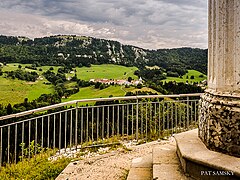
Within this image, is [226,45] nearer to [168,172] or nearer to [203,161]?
[203,161]

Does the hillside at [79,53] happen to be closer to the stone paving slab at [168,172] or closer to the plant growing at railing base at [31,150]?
the plant growing at railing base at [31,150]

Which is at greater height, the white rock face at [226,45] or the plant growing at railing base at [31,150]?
the white rock face at [226,45]

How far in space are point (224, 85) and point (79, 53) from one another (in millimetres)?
69583

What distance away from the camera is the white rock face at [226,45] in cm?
279

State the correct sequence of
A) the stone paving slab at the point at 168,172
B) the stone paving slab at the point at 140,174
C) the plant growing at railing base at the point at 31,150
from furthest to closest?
the plant growing at railing base at the point at 31,150 → the stone paving slab at the point at 140,174 → the stone paving slab at the point at 168,172

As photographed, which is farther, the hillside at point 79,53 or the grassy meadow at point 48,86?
the hillside at point 79,53

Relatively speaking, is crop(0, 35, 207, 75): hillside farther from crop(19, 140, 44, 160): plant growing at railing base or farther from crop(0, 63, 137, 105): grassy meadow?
crop(19, 140, 44, 160): plant growing at railing base

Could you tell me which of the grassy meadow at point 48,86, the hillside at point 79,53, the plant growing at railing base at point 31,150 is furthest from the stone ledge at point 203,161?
the hillside at point 79,53

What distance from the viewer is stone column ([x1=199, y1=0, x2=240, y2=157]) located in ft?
8.89

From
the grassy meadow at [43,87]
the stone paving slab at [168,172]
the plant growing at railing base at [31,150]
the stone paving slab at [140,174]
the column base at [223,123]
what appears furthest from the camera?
the grassy meadow at [43,87]

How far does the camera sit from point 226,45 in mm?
2863

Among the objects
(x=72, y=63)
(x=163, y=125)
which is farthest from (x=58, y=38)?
(x=163, y=125)

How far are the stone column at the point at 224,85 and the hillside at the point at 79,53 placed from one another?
133 ft

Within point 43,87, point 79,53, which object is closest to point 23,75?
point 43,87
